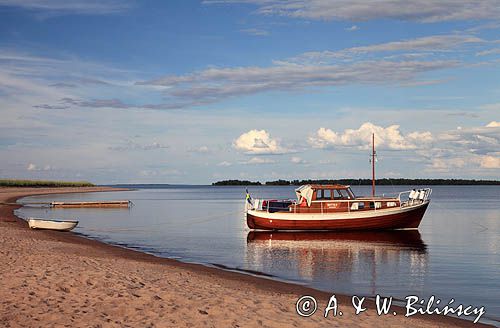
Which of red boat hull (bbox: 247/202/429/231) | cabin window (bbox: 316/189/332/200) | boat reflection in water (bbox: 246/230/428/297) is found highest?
cabin window (bbox: 316/189/332/200)

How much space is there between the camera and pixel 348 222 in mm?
37594

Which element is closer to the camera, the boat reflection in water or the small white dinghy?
the boat reflection in water

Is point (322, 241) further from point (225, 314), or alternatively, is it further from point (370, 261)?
point (225, 314)

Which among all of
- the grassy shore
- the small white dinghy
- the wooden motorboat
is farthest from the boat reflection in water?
the grassy shore

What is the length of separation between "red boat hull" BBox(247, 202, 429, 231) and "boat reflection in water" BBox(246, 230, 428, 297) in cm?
46

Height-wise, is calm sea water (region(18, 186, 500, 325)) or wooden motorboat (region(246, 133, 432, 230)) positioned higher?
wooden motorboat (region(246, 133, 432, 230))

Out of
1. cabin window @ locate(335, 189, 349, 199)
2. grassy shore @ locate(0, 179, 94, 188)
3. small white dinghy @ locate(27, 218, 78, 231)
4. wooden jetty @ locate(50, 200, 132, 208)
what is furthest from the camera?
grassy shore @ locate(0, 179, 94, 188)

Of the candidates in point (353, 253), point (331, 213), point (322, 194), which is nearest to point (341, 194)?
point (322, 194)

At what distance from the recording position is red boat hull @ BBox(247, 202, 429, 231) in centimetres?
3759

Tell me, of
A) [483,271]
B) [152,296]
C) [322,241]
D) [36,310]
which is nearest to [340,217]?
[322,241]

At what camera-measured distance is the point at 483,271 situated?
22.4 m

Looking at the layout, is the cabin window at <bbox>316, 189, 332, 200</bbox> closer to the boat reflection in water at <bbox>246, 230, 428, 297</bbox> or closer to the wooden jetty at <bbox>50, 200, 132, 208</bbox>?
the boat reflection in water at <bbox>246, 230, 428, 297</bbox>

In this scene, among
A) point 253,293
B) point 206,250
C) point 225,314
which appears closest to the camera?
point 225,314

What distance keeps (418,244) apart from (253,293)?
2040cm
